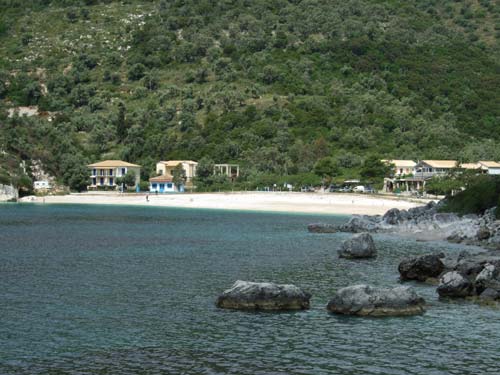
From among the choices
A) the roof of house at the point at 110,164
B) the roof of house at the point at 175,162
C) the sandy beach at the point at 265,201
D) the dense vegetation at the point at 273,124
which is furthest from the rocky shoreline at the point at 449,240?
the roof of house at the point at 110,164

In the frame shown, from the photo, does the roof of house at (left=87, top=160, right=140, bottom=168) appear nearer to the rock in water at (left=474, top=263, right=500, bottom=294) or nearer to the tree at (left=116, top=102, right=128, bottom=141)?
the tree at (left=116, top=102, right=128, bottom=141)

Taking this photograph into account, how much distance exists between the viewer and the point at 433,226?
2562 inches

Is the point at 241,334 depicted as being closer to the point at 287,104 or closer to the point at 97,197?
the point at 97,197

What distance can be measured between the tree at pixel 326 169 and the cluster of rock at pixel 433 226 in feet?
183

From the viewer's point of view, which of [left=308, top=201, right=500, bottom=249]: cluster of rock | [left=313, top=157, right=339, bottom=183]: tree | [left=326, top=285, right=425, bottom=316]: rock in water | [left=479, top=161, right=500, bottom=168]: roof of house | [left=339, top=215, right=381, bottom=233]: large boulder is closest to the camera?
[left=326, top=285, right=425, bottom=316]: rock in water

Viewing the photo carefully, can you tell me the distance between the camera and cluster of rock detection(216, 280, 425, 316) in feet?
92.8

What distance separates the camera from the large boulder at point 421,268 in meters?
36.7

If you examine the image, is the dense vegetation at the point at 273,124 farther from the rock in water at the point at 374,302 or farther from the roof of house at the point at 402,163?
the rock in water at the point at 374,302

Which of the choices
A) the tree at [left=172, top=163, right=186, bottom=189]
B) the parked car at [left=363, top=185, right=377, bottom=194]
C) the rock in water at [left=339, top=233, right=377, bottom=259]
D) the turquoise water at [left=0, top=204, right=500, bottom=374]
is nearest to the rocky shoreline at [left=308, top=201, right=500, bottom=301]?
the turquoise water at [left=0, top=204, right=500, bottom=374]

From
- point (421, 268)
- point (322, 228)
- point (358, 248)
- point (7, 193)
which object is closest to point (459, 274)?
point (421, 268)

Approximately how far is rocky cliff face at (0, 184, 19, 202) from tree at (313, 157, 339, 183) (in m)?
54.5

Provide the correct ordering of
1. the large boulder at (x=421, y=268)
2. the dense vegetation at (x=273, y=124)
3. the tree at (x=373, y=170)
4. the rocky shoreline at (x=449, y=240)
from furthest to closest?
the dense vegetation at (x=273, y=124) < the tree at (x=373, y=170) < the large boulder at (x=421, y=268) < the rocky shoreline at (x=449, y=240)

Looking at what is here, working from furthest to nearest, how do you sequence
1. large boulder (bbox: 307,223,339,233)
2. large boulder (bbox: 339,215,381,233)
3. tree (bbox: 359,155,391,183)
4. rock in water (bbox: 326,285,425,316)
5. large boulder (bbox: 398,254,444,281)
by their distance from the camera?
tree (bbox: 359,155,391,183) → large boulder (bbox: 339,215,381,233) → large boulder (bbox: 307,223,339,233) → large boulder (bbox: 398,254,444,281) → rock in water (bbox: 326,285,425,316)

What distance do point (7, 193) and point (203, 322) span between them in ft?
360
